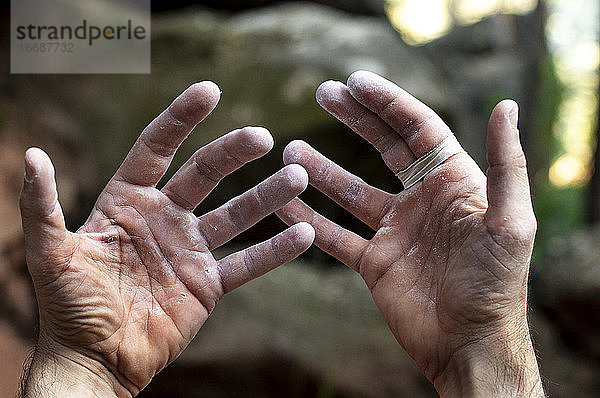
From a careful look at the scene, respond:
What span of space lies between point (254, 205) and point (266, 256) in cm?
15

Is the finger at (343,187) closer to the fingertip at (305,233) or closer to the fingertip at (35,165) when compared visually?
the fingertip at (305,233)

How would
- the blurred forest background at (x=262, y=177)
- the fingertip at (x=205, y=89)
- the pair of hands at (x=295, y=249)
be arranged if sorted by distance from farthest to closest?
1. the blurred forest background at (x=262, y=177)
2. the fingertip at (x=205, y=89)
3. the pair of hands at (x=295, y=249)

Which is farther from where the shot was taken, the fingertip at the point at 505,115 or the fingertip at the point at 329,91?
the fingertip at the point at 329,91

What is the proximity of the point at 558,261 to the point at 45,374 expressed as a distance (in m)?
4.33

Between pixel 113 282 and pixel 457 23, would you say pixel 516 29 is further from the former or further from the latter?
pixel 113 282

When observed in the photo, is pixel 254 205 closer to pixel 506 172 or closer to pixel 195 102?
pixel 195 102

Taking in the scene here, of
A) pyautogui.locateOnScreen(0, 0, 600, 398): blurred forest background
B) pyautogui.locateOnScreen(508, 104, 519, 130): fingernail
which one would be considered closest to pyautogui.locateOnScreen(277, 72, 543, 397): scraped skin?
pyautogui.locateOnScreen(508, 104, 519, 130): fingernail

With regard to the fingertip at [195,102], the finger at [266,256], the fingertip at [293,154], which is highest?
the fingertip at [195,102]

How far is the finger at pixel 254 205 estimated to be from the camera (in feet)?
5.14

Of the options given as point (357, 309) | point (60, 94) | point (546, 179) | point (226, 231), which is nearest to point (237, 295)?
point (357, 309)

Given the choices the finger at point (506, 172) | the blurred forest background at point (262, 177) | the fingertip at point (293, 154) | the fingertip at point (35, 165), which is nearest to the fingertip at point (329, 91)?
the fingertip at point (293, 154)

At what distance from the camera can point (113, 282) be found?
153cm
